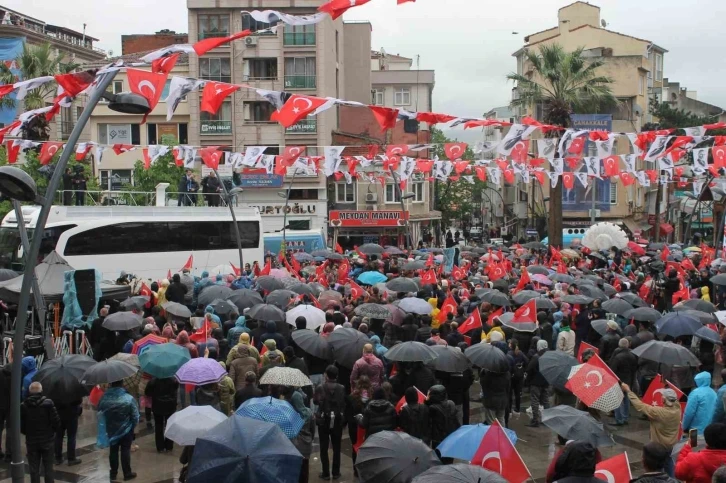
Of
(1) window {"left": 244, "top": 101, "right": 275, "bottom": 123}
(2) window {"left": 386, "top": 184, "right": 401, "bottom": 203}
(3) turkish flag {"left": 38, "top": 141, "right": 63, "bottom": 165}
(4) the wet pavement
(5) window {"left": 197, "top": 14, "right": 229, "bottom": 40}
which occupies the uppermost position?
(5) window {"left": 197, "top": 14, "right": 229, "bottom": 40}

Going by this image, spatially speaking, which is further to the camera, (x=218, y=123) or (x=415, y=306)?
(x=218, y=123)

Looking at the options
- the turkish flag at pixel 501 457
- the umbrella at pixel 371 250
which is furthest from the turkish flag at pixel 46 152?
the turkish flag at pixel 501 457

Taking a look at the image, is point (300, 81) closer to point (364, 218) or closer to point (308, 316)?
point (364, 218)

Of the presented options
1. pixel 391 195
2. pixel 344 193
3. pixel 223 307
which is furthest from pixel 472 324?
pixel 344 193

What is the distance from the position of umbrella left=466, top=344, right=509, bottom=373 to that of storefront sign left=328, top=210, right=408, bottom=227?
134 ft

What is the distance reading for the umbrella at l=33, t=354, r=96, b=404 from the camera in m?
10.2

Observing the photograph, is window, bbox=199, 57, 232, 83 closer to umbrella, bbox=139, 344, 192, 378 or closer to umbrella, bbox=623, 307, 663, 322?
umbrella, bbox=623, 307, 663, 322

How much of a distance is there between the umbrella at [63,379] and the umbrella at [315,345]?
9.58 ft

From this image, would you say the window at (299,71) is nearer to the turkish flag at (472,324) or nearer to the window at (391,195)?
the window at (391,195)

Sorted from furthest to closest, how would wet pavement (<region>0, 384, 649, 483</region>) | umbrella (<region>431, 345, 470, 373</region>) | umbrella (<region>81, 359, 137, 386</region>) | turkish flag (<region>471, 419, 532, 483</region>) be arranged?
umbrella (<region>431, 345, 470, 373</region>), wet pavement (<region>0, 384, 649, 483</region>), umbrella (<region>81, 359, 137, 386</region>), turkish flag (<region>471, 419, 532, 483</region>)

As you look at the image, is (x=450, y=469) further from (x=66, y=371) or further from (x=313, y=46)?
(x=313, y=46)

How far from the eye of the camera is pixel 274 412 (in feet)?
28.9

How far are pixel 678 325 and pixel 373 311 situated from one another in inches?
204

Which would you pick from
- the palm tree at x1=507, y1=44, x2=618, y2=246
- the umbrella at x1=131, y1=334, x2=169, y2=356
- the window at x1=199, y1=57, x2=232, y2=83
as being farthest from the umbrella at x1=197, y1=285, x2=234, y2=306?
the window at x1=199, y1=57, x2=232, y2=83
